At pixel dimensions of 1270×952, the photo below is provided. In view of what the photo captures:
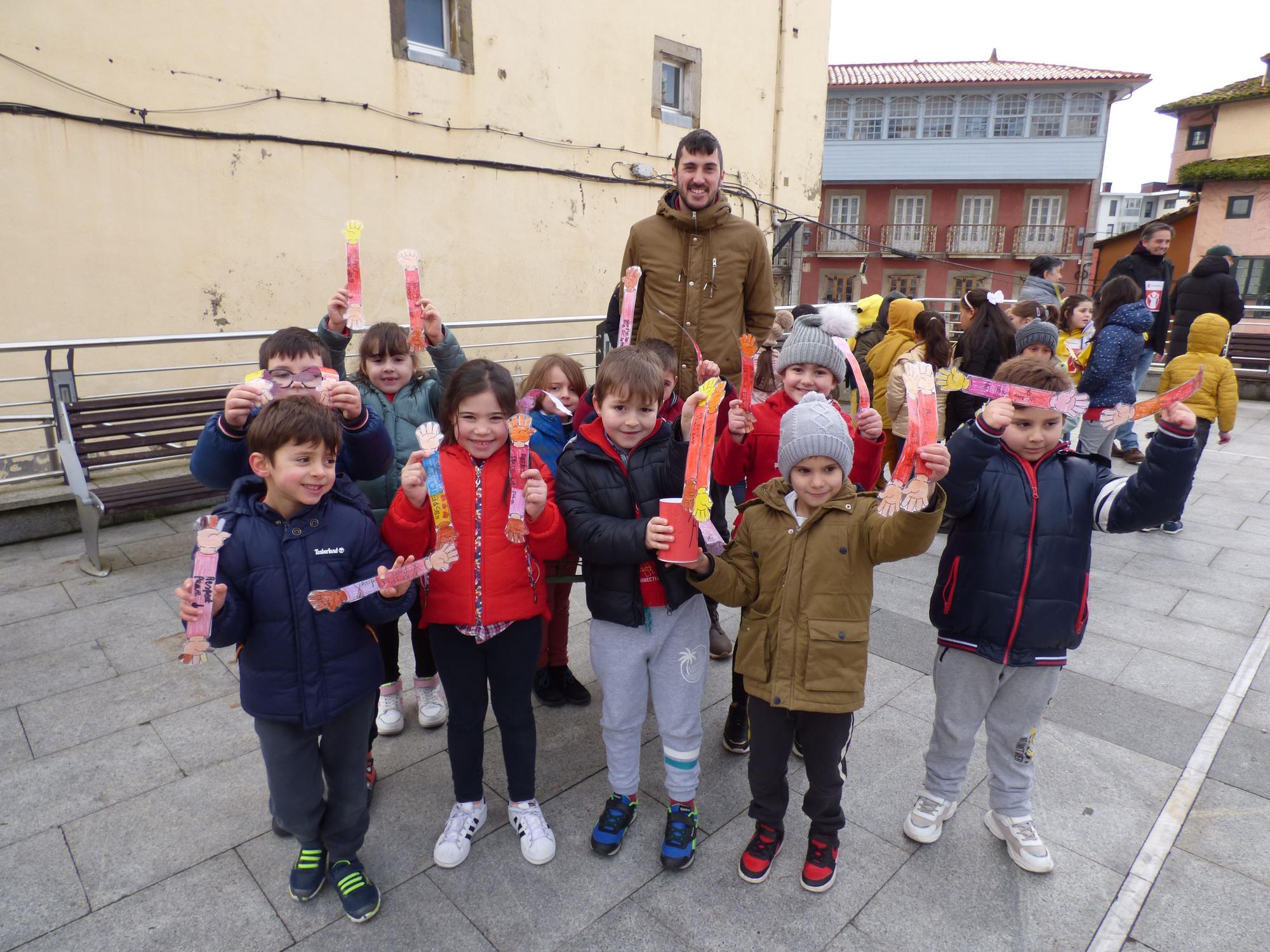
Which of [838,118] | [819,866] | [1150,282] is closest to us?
[819,866]

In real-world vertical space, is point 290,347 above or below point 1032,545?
above

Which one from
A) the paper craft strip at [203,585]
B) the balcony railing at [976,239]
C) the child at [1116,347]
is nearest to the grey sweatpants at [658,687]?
the paper craft strip at [203,585]

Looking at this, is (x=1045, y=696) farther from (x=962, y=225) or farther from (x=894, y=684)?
(x=962, y=225)

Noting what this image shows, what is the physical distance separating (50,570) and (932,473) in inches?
199

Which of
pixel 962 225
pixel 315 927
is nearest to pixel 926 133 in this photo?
pixel 962 225

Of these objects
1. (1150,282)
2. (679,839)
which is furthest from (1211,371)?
(679,839)

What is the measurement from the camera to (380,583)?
1.90 meters

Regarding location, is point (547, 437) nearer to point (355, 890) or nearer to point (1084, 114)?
point (355, 890)

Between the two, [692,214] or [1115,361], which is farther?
[1115,361]

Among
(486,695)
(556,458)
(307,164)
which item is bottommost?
(486,695)

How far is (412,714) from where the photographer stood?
3.04 metres

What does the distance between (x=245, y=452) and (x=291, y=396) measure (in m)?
0.35

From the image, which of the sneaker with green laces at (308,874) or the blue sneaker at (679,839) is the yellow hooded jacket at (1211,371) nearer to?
the blue sneaker at (679,839)

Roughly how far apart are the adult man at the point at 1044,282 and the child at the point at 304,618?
20.8 ft
